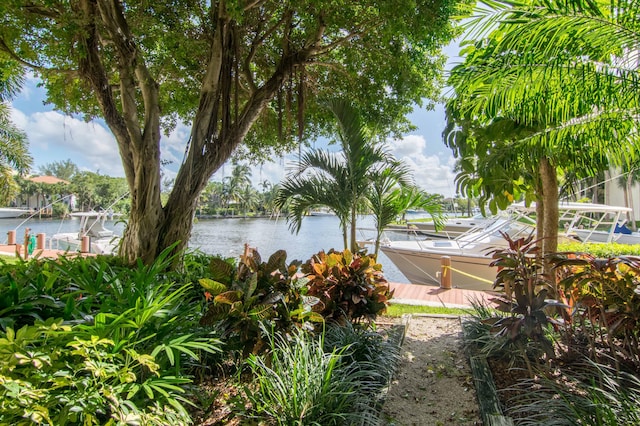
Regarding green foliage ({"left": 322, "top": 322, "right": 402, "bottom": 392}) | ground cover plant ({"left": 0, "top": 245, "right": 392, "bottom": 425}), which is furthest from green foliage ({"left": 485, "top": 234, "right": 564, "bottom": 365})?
ground cover plant ({"left": 0, "top": 245, "right": 392, "bottom": 425})

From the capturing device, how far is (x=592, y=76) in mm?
3039

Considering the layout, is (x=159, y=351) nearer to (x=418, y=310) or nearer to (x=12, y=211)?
(x=418, y=310)

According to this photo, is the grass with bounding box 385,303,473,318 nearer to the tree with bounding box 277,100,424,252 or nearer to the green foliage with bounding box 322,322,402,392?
the tree with bounding box 277,100,424,252

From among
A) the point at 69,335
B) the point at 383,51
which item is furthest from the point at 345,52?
the point at 69,335

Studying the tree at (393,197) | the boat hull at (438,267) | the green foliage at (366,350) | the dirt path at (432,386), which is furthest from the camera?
the boat hull at (438,267)

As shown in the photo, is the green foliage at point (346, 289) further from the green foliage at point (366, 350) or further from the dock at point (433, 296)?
the dock at point (433, 296)

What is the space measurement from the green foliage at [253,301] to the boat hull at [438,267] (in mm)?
6407

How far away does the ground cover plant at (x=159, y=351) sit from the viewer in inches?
68.5

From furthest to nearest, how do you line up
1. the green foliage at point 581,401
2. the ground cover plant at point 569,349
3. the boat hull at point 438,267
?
the boat hull at point 438,267
the ground cover plant at point 569,349
the green foliage at point 581,401

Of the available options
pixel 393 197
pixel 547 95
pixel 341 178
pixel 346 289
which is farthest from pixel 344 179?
pixel 547 95

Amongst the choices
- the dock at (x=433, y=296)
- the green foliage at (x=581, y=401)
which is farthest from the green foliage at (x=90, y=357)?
the dock at (x=433, y=296)

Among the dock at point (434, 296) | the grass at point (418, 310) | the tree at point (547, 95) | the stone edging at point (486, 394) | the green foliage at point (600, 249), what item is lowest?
the dock at point (434, 296)

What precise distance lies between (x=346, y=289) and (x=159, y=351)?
197 centimetres

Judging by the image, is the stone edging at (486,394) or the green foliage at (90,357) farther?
the stone edging at (486,394)
